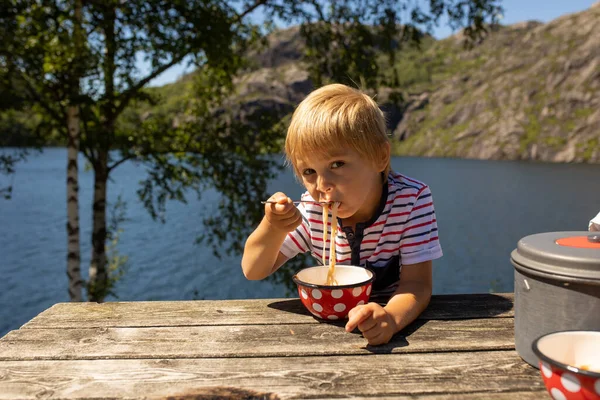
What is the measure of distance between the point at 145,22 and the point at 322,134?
287 inches

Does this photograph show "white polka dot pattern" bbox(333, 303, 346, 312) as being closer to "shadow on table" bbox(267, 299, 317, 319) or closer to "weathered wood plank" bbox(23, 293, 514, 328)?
"weathered wood plank" bbox(23, 293, 514, 328)

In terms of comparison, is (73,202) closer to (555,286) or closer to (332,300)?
(332,300)

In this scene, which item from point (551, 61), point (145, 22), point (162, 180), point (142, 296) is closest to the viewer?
point (145, 22)

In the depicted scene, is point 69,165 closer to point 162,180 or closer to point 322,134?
point 162,180

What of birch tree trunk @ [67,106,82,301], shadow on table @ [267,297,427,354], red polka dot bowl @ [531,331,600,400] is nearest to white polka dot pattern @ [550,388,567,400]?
red polka dot bowl @ [531,331,600,400]

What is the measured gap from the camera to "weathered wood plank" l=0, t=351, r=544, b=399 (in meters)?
1.65

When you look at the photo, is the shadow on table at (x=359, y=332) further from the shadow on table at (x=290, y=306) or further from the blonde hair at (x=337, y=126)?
the blonde hair at (x=337, y=126)

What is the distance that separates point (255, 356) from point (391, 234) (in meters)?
1.06

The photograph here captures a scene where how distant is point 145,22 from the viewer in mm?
8625

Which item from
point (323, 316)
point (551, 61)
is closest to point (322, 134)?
point (323, 316)

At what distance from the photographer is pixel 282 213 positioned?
238 centimetres

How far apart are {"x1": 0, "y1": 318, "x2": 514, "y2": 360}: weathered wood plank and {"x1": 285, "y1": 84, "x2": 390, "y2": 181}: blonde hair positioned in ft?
2.65

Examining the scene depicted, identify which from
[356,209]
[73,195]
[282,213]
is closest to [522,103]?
[73,195]

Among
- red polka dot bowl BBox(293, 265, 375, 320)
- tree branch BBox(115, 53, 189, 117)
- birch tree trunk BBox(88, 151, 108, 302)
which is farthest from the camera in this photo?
birch tree trunk BBox(88, 151, 108, 302)
